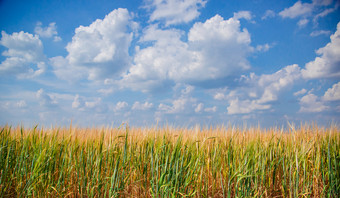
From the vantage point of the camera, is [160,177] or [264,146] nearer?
[160,177]

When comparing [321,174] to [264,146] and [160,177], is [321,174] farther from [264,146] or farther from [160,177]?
[160,177]

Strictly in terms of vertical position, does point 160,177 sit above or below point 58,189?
above

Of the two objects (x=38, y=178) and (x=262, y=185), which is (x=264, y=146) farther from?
(x=38, y=178)

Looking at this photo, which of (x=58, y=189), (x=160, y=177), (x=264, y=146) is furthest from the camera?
(x=264, y=146)

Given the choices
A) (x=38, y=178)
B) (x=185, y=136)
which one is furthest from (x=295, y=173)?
(x=38, y=178)

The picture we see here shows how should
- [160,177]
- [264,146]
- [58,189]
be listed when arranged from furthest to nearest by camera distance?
[264,146]
[58,189]
[160,177]

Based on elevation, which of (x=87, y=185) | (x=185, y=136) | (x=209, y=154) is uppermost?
(x=185, y=136)

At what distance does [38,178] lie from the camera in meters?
4.77

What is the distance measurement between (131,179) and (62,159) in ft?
5.71

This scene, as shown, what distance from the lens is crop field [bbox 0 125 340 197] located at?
4336mm

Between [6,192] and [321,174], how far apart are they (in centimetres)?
703

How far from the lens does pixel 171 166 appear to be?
4316 millimetres

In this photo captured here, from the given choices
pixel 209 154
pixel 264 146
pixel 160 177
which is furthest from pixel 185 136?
pixel 264 146

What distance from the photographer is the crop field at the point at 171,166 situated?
14.2 feet
